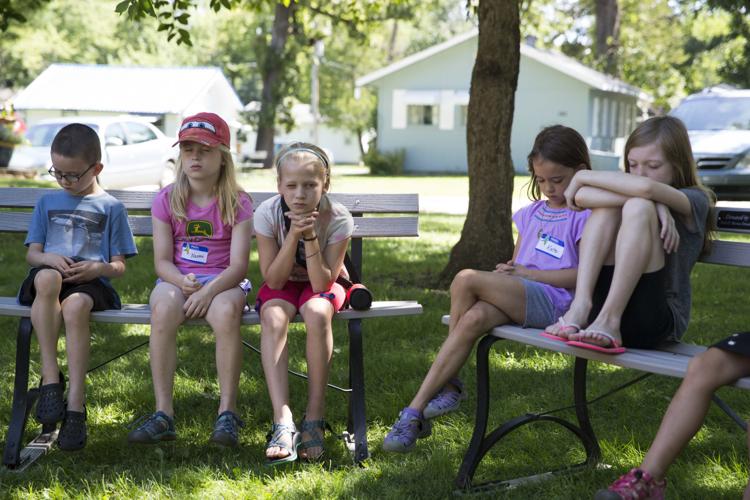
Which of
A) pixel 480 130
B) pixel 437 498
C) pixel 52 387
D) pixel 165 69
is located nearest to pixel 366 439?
pixel 437 498

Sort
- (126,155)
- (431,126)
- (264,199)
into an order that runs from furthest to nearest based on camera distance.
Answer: (431,126) → (126,155) → (264,199)

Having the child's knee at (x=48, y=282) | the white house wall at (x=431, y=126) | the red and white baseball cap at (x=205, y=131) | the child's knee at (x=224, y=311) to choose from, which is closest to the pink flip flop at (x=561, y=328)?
the child's knee at (x=224, y=311)

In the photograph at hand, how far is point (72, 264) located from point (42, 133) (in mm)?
19992

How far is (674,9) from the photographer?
40938 mm

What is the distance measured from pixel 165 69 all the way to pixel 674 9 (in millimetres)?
21295

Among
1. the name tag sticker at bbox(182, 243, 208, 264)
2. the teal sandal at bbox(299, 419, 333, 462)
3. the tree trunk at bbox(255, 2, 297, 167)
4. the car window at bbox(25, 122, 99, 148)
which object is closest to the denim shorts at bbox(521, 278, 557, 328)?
the teal sandal at bbox(299, 419, 333, 462)

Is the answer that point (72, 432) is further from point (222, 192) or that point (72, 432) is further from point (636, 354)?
point (636, 354)

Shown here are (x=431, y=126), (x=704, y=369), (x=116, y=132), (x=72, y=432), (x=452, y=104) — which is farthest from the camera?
(x=431, y=126)

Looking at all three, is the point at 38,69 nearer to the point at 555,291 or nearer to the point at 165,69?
the point at 165,69

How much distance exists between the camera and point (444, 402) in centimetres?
379

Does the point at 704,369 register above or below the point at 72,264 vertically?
below

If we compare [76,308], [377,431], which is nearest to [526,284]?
[377,431]

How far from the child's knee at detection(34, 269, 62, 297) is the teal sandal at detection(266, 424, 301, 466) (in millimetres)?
1059

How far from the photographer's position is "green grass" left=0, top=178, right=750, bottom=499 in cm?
347
